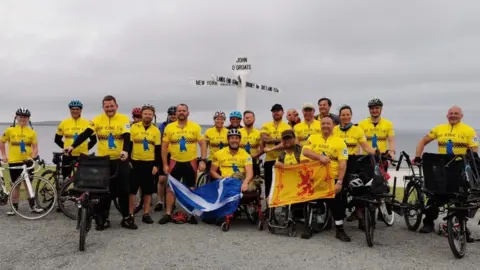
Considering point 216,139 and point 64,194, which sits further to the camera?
point 216,139

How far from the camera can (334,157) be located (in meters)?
5.82

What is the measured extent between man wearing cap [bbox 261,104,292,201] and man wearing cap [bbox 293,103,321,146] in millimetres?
296

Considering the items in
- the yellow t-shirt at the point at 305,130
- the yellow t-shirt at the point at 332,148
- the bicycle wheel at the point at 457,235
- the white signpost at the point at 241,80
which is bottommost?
the bicycle wheel at the point at 457,235

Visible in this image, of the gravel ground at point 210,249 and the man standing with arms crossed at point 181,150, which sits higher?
the man standing with arms crossed at point 181,150

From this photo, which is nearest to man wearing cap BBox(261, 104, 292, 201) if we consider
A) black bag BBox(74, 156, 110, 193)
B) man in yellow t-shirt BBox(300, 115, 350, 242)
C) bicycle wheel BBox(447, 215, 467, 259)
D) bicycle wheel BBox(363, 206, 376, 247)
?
man in yellow t-shirt BBox(300, 115, 350, 242)

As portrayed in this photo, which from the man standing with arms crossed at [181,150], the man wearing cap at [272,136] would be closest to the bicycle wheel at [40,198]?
the man standing with arms crossed at [181,150]

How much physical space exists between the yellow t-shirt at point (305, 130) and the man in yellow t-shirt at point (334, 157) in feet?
3.49

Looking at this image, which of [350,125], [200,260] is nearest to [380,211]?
[350,125]

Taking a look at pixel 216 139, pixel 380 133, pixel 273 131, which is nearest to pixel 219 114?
pixel 216 139

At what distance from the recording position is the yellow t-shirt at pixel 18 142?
721 centimetres

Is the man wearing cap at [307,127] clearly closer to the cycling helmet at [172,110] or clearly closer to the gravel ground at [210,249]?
the gravel ground at [210,249]

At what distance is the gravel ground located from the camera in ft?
15.0

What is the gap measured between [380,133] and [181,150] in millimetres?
3373

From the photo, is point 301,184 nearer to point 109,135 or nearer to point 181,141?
point 181,141
